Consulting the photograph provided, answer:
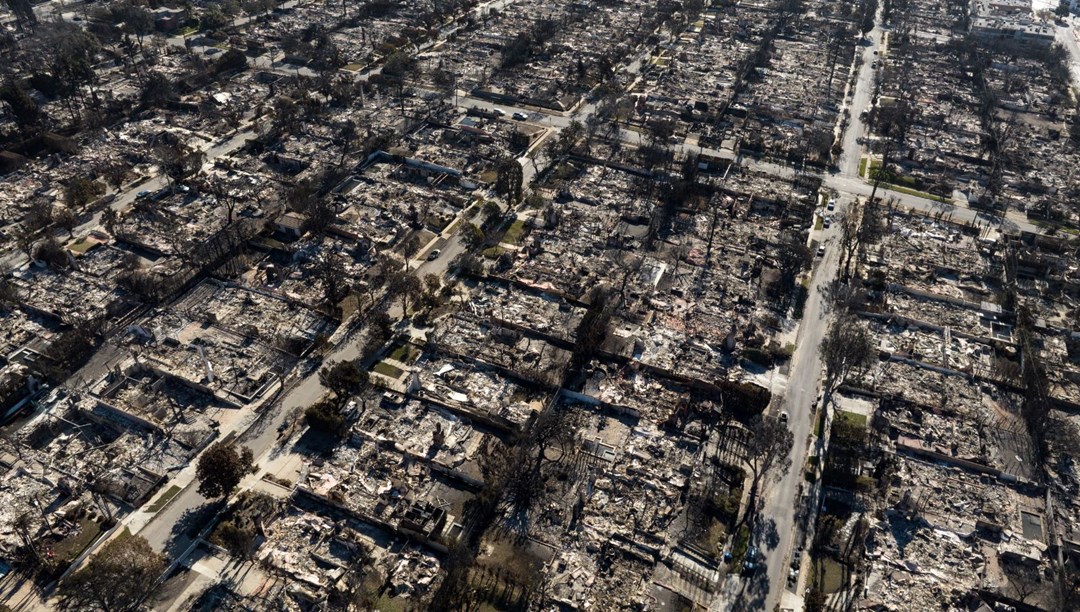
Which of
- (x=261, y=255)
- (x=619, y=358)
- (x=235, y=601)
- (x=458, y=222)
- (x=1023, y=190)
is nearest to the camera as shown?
(x=235, y=601)

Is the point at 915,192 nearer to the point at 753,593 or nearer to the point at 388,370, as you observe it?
the point at 753,593

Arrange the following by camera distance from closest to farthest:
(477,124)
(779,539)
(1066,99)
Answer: (779,539)
(477,124)
(1066,99)

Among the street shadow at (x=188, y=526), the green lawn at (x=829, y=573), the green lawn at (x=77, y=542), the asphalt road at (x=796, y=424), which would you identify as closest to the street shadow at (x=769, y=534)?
the asphalt road at (x=796, y=424)

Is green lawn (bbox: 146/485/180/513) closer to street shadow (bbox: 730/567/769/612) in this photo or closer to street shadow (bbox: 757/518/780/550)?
street shadow (bbox: 730/567/769/612)

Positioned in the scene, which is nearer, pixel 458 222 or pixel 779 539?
pixel 779 539

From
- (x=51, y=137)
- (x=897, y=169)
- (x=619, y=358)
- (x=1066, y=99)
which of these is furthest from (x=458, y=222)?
(x=1066, y=99)

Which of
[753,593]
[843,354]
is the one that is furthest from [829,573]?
[843,354]

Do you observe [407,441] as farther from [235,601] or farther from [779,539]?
[779,539]

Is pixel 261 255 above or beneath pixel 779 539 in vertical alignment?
above
